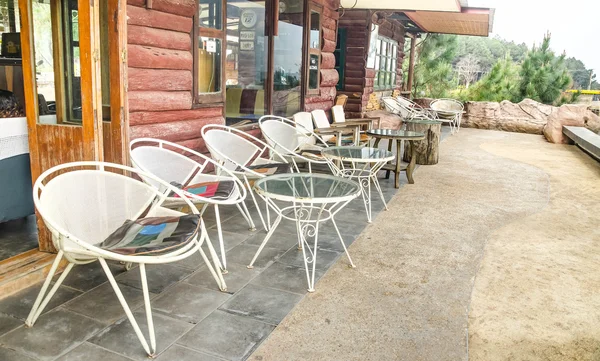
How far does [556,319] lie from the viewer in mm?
2520

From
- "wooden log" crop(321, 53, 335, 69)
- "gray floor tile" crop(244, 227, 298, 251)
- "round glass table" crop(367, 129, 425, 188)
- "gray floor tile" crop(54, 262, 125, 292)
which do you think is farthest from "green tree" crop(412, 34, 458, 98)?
"gray floor tile" crop(54, 262, 125, 292)

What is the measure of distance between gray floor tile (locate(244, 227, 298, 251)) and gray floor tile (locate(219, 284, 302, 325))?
67 centimetres

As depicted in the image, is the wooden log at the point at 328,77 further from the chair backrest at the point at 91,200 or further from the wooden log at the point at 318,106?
the chair backrest at the point at 91,200

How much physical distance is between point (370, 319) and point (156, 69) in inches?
94.9

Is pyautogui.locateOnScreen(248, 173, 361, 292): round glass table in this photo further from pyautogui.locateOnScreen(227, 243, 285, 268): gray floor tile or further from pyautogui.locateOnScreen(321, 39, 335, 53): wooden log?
pyautogui.locateOnScreen(321, 39, 335, 53): wooden log

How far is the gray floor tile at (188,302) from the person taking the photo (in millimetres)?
2342

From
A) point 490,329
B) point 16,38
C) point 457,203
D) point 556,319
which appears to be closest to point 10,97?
point 16,38

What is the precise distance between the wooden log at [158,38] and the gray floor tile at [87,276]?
154cm

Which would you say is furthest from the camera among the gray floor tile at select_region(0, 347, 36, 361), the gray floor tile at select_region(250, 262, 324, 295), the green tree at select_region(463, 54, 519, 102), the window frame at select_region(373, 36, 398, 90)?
the green tree at select_region(463, 54, 519, 102)

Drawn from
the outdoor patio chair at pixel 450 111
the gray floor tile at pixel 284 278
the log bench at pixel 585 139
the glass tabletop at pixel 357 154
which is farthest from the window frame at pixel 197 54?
the outdoor patio chair at pixel 450 111

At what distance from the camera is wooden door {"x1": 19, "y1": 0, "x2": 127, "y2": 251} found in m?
2.60

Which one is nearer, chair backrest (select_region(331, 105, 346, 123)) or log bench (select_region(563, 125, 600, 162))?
chair backrest (select_region(331, 105, 346, 123))

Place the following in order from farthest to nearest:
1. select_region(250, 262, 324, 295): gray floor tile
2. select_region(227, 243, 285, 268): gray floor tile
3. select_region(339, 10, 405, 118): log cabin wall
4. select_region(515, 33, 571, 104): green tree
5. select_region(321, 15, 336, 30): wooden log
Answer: select_region(515, 33, 571, 104): green tree → select_region(339, 10, 405, 118): log cabin wall → select_region(321, 15, 336, 30): wooden log → select_region(227, 243, 285, 268): gray floor tile → select_region(250, 262, 324, 295): gray floor tile

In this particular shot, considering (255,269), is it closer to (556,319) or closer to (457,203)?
(556,319)
